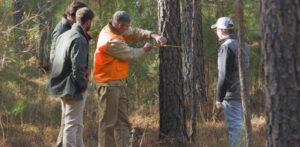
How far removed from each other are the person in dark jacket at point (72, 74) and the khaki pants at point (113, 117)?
0.32 meters

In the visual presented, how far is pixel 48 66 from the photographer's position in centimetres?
1293

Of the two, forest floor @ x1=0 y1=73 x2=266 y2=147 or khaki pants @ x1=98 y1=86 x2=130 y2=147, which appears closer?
khaki pants @ x1=98 y1=86 x2=130 y2=147

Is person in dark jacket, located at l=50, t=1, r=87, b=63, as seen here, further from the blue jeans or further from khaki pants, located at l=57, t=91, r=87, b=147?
the blue jeans

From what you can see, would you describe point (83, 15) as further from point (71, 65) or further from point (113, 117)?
point (113, 117)

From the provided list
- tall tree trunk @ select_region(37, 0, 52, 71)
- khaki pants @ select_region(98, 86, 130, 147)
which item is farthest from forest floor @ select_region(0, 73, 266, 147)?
tall tree trunk @ select_region(37, 0, 52, 71)

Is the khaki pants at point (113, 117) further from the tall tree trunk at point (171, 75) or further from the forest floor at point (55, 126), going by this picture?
the tall tree trunk at point (171, 75)

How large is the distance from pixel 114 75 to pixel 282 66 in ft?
7.32

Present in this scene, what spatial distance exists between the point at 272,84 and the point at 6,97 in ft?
18.8

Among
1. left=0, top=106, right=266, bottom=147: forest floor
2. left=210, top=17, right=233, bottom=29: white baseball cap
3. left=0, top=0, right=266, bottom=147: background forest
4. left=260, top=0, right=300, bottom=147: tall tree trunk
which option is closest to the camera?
left=260, top=0, right=300, bottom=147: tall tree trunk

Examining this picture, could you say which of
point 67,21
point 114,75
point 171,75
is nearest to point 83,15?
point 67,21

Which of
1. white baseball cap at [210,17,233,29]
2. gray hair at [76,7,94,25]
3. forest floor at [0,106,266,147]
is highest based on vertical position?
gray hair at [76,7,94,25]

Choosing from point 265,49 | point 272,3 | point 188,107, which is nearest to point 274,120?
point 265,49

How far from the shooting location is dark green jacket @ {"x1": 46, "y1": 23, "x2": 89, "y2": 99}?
12.5ft

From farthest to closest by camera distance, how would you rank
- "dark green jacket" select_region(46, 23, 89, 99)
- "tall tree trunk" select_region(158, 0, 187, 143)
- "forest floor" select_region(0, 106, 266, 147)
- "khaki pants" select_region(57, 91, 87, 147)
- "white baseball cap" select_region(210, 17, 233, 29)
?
"forest floor" select_region(0, 106, 266, 147)
"tall tree trunk" select_region(158, 0, 187, 143)
"white baseball cap" select_region(210, 17, 233, 29)
"khaki pants" select_region(57, 91, 87, 147)
"dark green jacket" select_region(46, 23, 89, 99)
